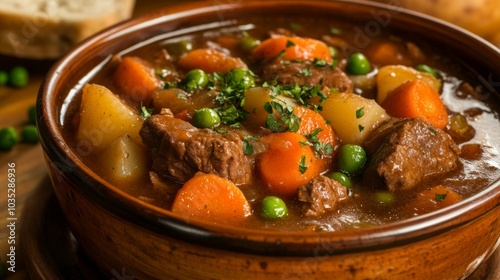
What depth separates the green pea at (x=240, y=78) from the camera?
3581 millimetres

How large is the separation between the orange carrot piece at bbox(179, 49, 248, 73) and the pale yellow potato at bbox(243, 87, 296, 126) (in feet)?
1.81

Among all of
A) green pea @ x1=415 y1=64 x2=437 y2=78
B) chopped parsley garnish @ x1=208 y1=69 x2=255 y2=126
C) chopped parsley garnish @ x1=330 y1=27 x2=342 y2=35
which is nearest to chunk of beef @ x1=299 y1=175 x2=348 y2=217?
chopped parsley garnish @ x1=208 y1=69 x2=255 y2=126

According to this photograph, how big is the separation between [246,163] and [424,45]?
1885 millimetres

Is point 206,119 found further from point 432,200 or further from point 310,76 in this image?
point 432,200

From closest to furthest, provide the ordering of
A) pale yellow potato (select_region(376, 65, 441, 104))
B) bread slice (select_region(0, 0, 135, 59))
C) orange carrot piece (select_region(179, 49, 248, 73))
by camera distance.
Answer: pale yellow potato (select_region(376, 65, 441, 104)), orange carrot piece (select_region(179, 49, 248, 73)), bread slice (select_region(0, 0, 135, 59))

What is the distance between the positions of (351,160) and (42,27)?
10.4 ft

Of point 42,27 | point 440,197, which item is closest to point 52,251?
point 440,197

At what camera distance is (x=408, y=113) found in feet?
11.8

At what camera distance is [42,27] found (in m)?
5.38

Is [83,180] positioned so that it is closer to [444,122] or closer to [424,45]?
[444,122]

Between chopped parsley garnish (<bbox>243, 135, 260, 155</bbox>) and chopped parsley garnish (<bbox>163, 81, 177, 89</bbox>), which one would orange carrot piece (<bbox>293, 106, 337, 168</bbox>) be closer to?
chopped parsley garnish (<bbox>243, 135, 260, 155</bbox>)

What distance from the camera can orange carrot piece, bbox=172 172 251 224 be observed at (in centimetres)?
286

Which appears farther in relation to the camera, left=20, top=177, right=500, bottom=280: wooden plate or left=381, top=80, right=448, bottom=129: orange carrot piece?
left=381, top=80, right=448, bottom=129: orange carrot piece

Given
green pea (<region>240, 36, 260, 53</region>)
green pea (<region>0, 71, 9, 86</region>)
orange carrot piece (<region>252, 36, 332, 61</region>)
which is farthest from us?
green pea (<region>0, 71, 9, 86</region>)
